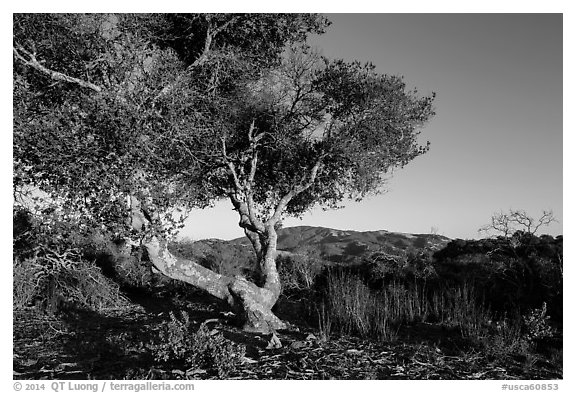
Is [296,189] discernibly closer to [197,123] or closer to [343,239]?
[197,123]

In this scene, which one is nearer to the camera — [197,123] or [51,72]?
[51,72]

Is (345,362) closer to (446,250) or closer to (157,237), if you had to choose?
(157,237)

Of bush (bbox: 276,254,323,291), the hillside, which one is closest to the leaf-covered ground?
bush (bbox: 276,254,323,291)

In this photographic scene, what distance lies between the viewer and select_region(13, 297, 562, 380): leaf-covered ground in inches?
262

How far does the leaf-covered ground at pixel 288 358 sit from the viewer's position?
6648 mm

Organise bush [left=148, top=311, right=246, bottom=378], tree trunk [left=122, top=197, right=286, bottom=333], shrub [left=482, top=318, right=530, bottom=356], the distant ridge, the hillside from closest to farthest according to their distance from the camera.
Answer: bush [left=148, top=311, right=246, bottom=378] < shrub [left=482, top=318, right=530, bottom=356] < tree trunk [left=122, top=197, right=286, bottom=333] < the hillside < the distant ridge

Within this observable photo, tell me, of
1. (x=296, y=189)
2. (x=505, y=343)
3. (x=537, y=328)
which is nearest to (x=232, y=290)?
(x=296, y=189)

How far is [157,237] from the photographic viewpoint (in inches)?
348

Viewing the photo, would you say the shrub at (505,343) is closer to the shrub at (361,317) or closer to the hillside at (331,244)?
the shrub at (361,317)

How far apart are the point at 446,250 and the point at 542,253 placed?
195 inches

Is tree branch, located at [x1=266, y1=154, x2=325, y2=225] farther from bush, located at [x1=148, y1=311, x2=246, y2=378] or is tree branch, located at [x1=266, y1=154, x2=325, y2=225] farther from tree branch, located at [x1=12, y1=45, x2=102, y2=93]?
tree branch, located at [x1=12, y1=45, x2=102, y2=93]

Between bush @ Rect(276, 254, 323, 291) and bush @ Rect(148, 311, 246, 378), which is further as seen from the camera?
bush @ Rect(276, 254, 323, 291)

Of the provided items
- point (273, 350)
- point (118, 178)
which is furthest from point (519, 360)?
point (118, 178)

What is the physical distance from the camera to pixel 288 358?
288 inches
